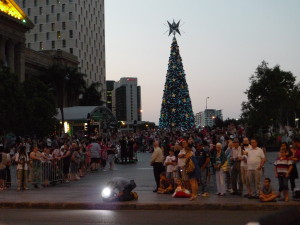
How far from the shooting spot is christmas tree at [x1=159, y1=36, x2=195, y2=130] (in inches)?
2534

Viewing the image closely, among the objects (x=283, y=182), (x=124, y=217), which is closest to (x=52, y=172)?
(x=124, y=217)

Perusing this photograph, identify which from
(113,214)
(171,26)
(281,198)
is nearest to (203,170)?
(281,198)

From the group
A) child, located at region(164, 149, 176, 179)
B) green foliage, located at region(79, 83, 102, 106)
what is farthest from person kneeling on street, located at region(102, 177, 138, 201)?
green foliage, located at region(79, 83, 102, 106)

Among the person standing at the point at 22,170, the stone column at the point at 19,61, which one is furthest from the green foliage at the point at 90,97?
the person standing at the point at 22,170

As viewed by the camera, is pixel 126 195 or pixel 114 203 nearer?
pixel 114 203

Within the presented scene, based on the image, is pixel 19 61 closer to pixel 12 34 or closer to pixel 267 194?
pixel 12 34

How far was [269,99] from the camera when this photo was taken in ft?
201

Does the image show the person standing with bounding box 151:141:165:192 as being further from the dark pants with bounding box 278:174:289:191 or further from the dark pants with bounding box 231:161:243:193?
the dark pants with bounding box 278:174:289:191

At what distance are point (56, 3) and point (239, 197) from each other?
315 feet

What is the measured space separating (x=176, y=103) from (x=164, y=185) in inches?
1935

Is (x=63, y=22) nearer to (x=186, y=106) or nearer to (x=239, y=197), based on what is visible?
(x=186, y=106)

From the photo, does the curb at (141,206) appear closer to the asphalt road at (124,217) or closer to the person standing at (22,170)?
the asphalt road at (124,217)

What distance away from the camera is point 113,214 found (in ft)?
38.7

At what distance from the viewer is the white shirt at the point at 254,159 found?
13.2 meters
